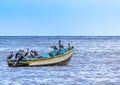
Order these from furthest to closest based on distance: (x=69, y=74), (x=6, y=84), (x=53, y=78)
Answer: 1. (x=69, y=74)
2. (x=53, y=78)
3. (x=6, y=84)

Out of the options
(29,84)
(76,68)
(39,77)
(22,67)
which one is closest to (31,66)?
(22,67)

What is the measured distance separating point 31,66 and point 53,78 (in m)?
8.30

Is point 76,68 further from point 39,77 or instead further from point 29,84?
point 29,84

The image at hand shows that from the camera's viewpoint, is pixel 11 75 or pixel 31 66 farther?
pixel 31 66

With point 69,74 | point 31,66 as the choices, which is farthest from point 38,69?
point 69,74

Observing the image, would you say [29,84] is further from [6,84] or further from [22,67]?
[22,67]

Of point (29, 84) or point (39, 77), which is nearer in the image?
point (29, 84)

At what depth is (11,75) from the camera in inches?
1657

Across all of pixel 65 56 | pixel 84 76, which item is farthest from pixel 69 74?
pixel 65 56

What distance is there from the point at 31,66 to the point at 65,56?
9.91 ft

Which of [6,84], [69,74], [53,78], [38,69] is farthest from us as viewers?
[38,69]

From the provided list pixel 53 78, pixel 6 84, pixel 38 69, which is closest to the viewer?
pixel 6 84

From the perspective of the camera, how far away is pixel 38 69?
4675cm

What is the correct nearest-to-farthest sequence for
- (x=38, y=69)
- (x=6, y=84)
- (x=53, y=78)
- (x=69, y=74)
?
(x=6, y=84) < (x=53, y=78) < (x=69, y=74) < (x=38, y=69)
